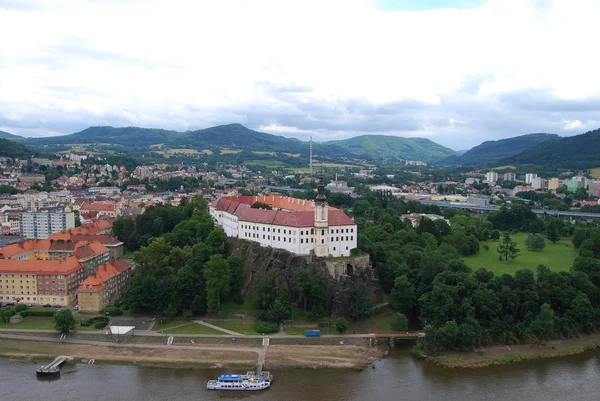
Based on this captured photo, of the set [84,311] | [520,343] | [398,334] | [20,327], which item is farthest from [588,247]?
[20,327]

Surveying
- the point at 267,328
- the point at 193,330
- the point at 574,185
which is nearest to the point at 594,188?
the point at 574,185

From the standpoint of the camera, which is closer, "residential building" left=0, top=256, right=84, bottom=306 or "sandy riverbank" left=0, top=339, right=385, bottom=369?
"sandy riverbank" left=0, top=339, right=385, bottom=369

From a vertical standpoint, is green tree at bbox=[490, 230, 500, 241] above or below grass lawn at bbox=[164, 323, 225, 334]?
above

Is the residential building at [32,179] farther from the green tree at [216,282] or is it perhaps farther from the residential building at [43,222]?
the green tree at [216,282]

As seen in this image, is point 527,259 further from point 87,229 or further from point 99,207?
point 99,207

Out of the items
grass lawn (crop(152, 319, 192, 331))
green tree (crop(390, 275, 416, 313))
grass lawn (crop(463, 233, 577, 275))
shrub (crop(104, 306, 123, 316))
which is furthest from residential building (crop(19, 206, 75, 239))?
grass lawn (crop(463, 233, 577, 275))

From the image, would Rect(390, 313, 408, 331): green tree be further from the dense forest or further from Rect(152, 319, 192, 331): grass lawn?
Rect(152, 319, 192, 331): grass lawn

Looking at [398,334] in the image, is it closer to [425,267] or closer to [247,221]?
[425,267]

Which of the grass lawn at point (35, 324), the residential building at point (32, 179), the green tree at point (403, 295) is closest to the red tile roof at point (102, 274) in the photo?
the grass lawn at point (35, 324)
